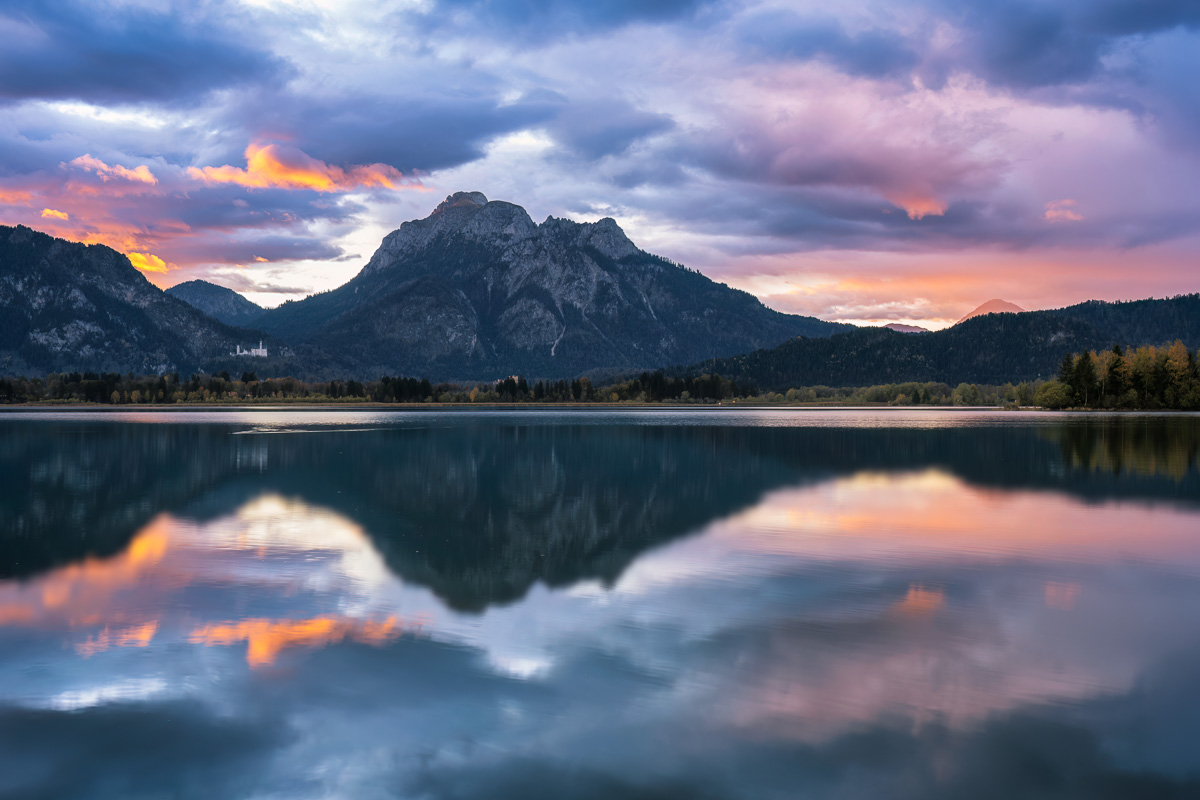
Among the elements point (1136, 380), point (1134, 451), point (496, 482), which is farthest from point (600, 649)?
point (1136, 380)

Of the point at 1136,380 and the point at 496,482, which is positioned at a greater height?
the point at 1136,380

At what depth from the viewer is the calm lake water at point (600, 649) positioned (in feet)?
31.7

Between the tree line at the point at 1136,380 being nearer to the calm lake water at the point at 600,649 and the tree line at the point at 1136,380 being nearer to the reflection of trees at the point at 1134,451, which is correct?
the reflection of trees at the point at 1134,451

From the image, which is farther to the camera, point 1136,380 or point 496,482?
point 1136,380

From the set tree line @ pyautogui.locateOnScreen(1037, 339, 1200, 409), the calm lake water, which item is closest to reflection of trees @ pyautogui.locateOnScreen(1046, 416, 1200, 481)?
the calm lake water

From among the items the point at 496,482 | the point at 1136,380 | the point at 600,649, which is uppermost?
the point at 1136,380

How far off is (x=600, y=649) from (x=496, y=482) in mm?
28842

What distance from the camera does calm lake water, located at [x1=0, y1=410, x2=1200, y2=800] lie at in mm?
9672

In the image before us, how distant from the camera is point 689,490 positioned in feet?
129

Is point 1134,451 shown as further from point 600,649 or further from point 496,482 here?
point 600,649

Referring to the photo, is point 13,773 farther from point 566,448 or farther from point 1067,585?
point 566,448

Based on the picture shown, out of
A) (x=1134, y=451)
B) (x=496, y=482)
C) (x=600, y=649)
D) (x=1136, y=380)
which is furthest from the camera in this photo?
(x=1136, y=380)

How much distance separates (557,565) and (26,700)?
12.2 metres

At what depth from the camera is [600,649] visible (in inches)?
558
